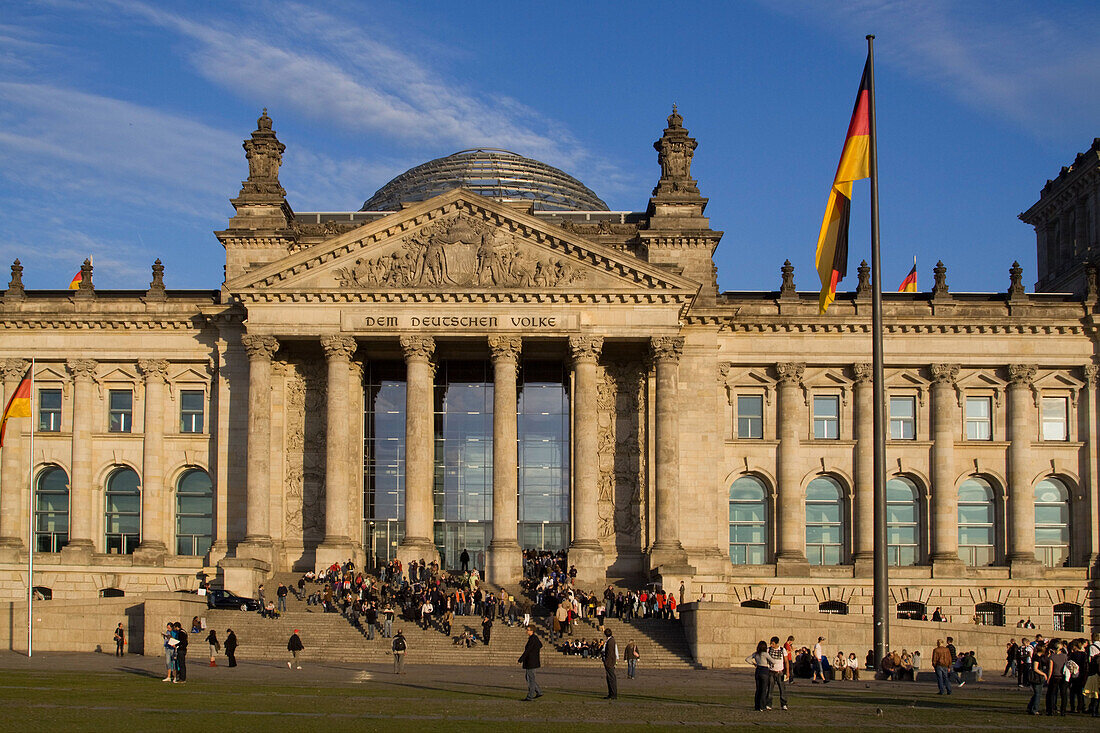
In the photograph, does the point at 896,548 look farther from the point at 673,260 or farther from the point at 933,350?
the point at 673,260

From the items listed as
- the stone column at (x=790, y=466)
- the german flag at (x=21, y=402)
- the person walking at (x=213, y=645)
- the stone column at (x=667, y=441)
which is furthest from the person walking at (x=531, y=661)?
the stone column at (x=790, y=466)

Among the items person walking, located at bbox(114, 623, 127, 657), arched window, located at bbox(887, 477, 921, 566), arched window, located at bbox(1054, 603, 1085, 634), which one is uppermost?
arched window, located at bbox(887, 477, 921, 566)

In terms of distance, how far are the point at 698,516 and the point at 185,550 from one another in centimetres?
2731

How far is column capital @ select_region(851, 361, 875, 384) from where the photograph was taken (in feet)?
248

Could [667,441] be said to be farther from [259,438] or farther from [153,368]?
[153,368]

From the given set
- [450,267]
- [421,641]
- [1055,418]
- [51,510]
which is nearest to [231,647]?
[421,641]

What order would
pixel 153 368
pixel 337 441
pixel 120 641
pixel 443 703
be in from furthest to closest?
pixel 153 368
pixel 337 441
pixel 120 641
pixel 443 703

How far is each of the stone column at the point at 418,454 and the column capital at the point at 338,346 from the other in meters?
2.62

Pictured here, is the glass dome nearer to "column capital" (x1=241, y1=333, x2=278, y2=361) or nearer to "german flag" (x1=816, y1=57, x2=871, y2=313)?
"column capital" (x1=241, y1=333, x2=278, y2=361)

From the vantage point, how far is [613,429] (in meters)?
73.9

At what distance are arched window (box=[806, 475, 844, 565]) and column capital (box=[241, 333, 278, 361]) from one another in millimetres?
29517

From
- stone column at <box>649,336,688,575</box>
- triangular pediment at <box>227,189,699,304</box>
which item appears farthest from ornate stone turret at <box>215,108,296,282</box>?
stone column at <box>649,336,688,575</box>

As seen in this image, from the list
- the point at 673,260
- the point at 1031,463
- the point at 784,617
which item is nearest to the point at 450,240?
the point at 673,260

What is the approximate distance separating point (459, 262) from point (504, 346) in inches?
187
